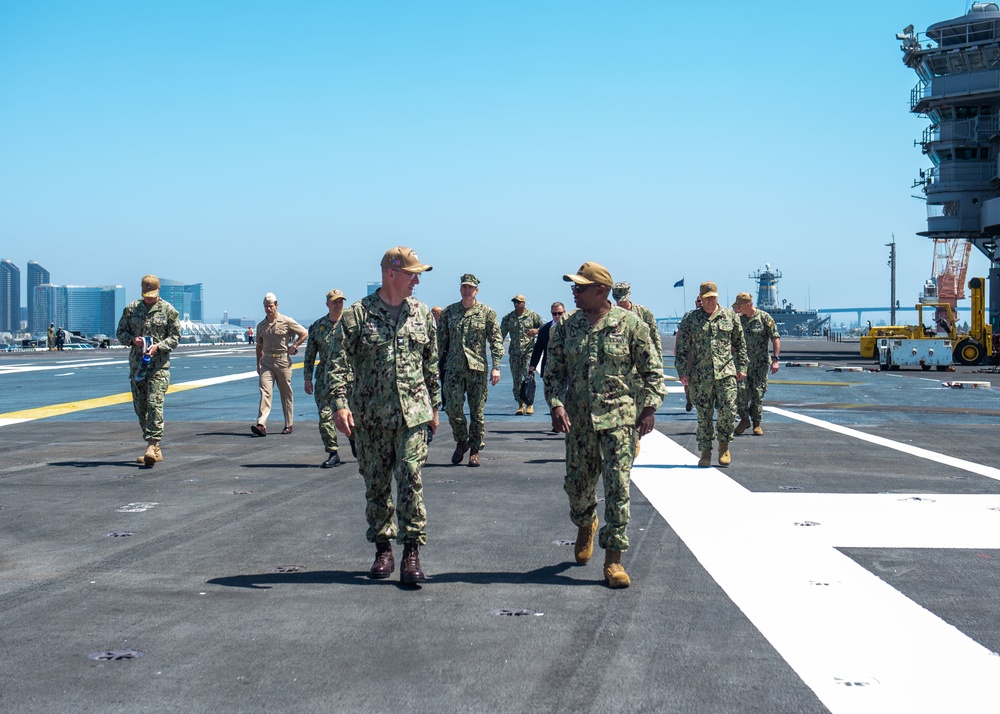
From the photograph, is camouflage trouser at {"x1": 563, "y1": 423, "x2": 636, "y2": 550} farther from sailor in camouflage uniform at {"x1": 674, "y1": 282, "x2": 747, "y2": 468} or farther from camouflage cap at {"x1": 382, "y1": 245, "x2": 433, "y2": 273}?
sailor in camouflage uniform at {"x1": 674, "y1": 282, "x2": 747, "y2": 468}

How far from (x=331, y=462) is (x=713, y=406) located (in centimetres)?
439

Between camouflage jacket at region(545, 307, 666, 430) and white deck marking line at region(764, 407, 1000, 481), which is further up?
camouflage jacket at region(545, 307, 666, 430)

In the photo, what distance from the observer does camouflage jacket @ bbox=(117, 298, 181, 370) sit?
35.0 feet

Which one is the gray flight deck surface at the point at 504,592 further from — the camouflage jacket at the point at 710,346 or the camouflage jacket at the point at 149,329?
the camouflage jacket at the point at 149,329

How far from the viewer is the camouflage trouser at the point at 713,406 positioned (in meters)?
10.6

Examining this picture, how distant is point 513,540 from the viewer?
22.5ft

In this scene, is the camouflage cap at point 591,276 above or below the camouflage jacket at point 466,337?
above

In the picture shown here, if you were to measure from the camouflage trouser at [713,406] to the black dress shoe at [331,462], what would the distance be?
13.5 ft

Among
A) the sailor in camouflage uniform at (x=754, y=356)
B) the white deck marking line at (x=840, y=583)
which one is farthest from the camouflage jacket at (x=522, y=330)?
the white deck marking line at (x=840, y=583)

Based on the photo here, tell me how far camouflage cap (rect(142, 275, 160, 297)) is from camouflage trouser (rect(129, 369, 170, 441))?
88 cm

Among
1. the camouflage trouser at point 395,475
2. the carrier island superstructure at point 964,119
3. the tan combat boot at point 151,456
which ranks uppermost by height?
the carrier island superstructure at point 964,119

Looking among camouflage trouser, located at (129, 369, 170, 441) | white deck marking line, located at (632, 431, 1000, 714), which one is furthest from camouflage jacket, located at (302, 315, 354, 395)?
white deck marking line, located at (632, 431, 1000, 714)

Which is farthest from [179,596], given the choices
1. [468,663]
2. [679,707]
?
[679,707]

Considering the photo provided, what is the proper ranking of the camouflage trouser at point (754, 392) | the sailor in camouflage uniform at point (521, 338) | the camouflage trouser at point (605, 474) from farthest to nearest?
the sailor in camouflage uniform at point (521, 338)
the camouflage trouser at point (754, 392)
the camouflage trouser at point (605, 474)
